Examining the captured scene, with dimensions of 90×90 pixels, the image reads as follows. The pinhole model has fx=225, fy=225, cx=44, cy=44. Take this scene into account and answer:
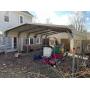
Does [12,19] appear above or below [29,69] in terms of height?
above

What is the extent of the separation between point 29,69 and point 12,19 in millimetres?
1032

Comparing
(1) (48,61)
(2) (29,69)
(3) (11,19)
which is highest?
(3) (11,19)

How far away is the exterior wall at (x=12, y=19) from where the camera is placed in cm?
417

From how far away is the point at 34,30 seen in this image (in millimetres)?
4125

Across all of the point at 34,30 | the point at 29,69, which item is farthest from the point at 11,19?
the point at 29,69

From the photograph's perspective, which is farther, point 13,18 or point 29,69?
point 13,18

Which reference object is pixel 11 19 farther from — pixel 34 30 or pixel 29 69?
pixel 29 69

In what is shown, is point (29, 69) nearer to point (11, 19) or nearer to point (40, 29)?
point (40, 29)

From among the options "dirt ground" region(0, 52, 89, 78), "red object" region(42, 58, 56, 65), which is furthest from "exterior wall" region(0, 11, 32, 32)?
"red object" region(42, 58, 56, 65)

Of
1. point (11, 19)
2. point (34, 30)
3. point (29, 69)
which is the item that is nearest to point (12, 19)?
point (11, 19)

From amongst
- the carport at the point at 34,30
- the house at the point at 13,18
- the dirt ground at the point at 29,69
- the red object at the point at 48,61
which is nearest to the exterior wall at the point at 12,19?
the house at the point at 13,18
